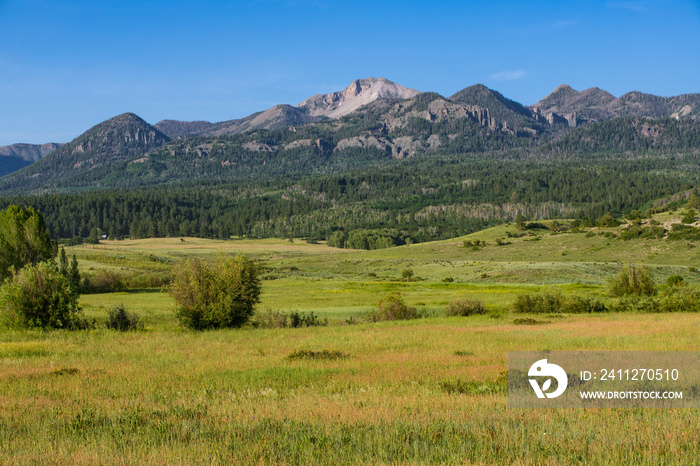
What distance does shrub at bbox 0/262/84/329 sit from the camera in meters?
29.5

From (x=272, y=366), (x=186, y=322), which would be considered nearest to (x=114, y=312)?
(x=186, y=322)

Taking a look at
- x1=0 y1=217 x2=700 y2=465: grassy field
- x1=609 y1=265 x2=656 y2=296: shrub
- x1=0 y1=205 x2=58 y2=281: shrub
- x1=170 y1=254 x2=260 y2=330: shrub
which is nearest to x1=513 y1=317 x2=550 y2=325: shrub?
x1=0 y1=217 x2=700 y2=465: grassy field

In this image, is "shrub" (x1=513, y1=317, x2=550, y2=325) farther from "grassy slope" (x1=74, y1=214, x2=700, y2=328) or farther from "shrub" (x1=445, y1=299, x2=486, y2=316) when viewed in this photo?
"grassy slope" (x1=74, y1=214, x2=700, y2=328)

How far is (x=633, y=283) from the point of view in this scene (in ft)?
168

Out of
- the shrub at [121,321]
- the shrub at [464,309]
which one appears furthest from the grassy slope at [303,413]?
the shrub at [464,309]

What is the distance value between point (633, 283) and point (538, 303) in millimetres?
16141

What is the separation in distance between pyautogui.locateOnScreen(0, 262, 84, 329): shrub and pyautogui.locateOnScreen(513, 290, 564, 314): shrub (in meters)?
33.1

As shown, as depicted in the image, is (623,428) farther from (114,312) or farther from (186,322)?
(114,312)

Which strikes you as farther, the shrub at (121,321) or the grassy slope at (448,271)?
the grassy slope at (448,271)

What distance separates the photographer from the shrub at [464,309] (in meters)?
40.2

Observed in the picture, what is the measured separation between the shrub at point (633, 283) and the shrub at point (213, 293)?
3906cm

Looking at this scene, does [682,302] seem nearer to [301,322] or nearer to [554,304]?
[554,304]

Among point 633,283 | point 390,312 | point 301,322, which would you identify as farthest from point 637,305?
point 301,322

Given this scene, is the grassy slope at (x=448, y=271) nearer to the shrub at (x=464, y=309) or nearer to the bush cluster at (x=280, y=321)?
the shrub at (x=464, y=309)
